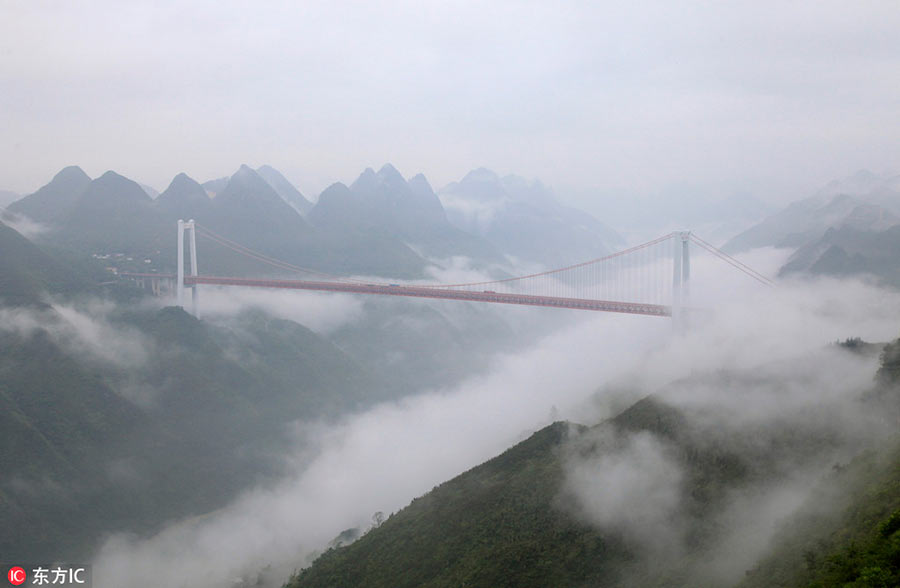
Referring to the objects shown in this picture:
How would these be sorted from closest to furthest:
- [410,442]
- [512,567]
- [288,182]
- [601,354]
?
[512,567] → [410,442] → [601,354] → [288,182]

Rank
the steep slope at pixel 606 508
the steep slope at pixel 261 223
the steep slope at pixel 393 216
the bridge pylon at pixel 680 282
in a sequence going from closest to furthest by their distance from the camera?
the steep slope at pixel 606 508
the bridge pylon at pixel 680 282
the steep slope at pixel 261 223
the steep slope at pixel 393 216

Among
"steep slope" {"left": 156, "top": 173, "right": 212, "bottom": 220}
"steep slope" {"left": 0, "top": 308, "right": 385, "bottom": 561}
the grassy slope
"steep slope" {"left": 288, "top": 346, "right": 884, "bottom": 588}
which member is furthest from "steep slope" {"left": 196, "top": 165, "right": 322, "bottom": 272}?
"steep slope" {"left": 288, "top": 346, "right": 884, "bottom": 588}

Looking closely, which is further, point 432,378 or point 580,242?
point 580,242

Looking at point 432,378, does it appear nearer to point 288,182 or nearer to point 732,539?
point 732,539

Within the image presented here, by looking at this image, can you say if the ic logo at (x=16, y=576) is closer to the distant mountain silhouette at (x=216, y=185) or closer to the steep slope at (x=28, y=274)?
the steep slope at (x=28, y=274)

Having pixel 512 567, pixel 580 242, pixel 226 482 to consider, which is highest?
pixel 580 242

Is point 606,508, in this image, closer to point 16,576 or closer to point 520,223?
point 16,576

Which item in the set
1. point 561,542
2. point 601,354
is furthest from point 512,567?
point 601,354

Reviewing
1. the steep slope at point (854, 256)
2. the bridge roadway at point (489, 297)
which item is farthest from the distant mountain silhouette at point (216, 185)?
the steep slope at point (854, 256)
